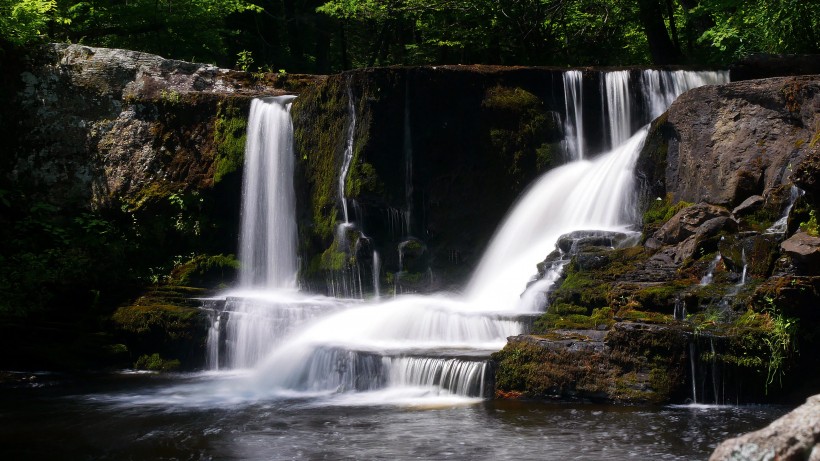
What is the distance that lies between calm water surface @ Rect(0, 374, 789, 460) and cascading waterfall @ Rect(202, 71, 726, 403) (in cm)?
45

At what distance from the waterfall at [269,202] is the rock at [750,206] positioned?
7.92 m

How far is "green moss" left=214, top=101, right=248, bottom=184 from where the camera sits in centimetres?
1655

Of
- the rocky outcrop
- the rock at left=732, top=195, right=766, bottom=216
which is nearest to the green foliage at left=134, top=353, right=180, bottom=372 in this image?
the rocky outcrop

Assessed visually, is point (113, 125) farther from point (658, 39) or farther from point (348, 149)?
point (658, 39)

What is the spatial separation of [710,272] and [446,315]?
345 centimetres

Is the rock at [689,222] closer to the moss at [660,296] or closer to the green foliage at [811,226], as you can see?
the moss at [660,296]

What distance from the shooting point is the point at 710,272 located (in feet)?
34.0

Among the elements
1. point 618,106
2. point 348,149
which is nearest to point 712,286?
point 618,106

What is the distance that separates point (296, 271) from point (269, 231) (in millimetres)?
908

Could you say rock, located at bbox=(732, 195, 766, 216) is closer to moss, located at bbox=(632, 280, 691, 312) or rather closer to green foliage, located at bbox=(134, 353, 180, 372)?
moss, located at bbox=(632, 280, 691, 312)

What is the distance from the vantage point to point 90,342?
44.7ft

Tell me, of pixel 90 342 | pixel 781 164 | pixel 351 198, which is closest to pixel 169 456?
pixel 90 342

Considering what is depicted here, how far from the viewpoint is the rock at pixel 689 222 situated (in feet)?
37.1

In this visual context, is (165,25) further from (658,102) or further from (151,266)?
(658,102)
